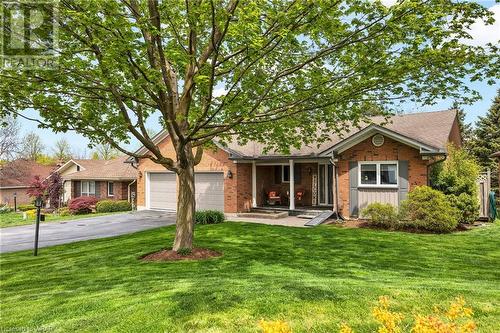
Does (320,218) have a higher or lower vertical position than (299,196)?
lower

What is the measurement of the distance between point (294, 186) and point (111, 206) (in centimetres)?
1571

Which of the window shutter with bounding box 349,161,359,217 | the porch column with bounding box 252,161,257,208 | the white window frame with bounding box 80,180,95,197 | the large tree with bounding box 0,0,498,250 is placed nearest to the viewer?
the large tree with bounding box 0,0,498,250

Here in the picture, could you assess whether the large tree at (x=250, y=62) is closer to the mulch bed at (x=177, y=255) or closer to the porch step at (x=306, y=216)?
the mulch bed at (x=177, y=255)

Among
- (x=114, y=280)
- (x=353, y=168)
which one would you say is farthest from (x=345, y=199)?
(x=114, y=280)

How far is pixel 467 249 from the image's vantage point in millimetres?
9828

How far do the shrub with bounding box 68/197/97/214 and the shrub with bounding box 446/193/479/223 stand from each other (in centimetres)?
2615

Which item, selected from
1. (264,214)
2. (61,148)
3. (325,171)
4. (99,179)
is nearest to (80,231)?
(264,214)

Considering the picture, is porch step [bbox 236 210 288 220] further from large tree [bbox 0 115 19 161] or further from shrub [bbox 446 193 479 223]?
large tree [bbox 0 115 19 161]

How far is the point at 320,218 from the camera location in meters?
15.8

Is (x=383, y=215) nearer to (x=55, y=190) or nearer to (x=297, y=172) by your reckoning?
(x=297, y=172)

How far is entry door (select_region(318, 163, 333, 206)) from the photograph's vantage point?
19.0 m

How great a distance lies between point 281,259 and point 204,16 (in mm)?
6072

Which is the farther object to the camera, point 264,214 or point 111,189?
point 111,189

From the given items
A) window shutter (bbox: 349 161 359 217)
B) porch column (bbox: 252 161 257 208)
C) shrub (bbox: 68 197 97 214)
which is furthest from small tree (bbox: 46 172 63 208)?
window shutter (bbox: 349 161 359 217)
